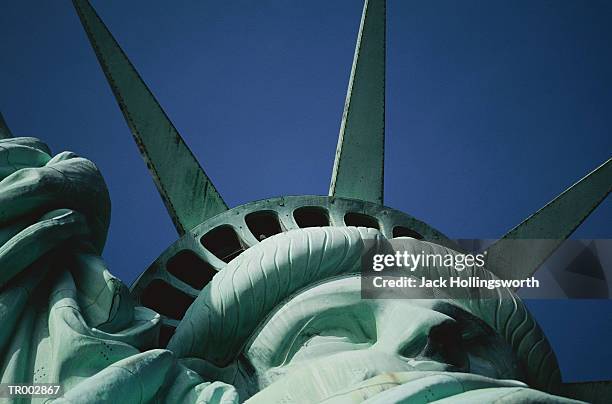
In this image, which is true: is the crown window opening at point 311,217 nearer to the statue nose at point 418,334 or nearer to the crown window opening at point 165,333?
the crown window opening at point 165,333

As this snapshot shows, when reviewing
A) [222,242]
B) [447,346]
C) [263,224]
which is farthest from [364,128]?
[447,346]

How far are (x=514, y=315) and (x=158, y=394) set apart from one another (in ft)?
8.01

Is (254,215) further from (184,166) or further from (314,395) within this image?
(314,395)

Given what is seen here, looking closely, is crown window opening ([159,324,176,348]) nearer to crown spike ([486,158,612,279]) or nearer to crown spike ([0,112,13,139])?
crown spike ([0,112,13,139])

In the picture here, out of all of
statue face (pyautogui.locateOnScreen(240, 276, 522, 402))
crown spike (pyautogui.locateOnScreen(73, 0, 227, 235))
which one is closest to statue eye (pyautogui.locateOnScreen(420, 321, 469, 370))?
statue face (pyautogui.locateOnScreen(240, 276, 522, 402))

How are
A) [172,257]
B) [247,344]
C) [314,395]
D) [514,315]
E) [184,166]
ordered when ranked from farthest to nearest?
[184,166] → [172,257] → [514,315] → [247,344] → [314,395]

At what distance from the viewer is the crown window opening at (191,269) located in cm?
595

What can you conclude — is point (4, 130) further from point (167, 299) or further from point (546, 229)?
point (546, 229)

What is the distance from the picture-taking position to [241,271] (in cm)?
496

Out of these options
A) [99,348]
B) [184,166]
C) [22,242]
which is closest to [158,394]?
[99,348]

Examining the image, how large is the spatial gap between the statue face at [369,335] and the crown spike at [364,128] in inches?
86.2

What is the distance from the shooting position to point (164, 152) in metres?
6.86

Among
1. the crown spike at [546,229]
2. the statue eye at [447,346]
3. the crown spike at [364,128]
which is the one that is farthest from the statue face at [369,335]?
the crown spike at [364,128]

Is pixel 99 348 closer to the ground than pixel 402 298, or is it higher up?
closer to the ground
